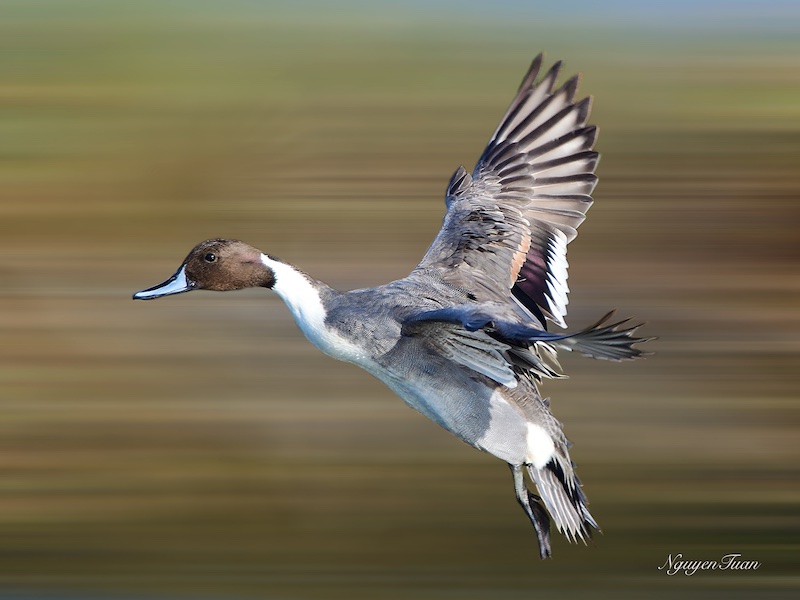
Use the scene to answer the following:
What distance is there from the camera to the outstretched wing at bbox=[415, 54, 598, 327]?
379 centimetres

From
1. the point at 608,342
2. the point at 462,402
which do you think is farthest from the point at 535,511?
the point at 608,342

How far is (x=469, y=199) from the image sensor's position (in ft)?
13.4

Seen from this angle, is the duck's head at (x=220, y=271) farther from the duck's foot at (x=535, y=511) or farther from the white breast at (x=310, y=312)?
the duck's foot at (x=535, y=511)

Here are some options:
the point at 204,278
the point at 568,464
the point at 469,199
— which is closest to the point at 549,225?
the point at 469,199

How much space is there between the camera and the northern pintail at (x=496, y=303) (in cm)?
310

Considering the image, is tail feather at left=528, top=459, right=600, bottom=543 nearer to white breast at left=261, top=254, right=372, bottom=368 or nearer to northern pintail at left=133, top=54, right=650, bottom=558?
northern pintail at left=133, top=54, right=650, bottom=558

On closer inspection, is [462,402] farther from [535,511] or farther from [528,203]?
[528,203]

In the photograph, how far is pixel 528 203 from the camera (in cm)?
408

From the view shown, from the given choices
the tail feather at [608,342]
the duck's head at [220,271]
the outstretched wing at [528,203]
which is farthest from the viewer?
the outstretched wing at [528,203]

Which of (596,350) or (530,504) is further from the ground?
(596,350)

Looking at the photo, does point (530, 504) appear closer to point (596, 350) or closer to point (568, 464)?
point (568, 464)

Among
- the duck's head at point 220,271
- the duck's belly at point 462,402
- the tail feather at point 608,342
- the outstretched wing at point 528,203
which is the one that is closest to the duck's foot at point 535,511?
Result: the duck's belly at point 462,402

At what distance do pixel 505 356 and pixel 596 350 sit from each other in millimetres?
343

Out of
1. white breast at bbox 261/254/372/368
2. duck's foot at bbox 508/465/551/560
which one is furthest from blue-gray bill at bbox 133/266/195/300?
duck's foot at bbox 508/465/551/560
